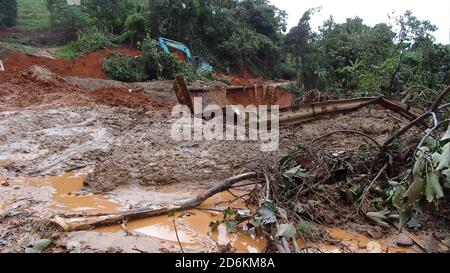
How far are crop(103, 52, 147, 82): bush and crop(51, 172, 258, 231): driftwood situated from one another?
10562 millimetres

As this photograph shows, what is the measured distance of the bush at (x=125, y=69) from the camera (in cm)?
1374

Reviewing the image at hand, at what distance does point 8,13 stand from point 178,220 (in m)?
21.9

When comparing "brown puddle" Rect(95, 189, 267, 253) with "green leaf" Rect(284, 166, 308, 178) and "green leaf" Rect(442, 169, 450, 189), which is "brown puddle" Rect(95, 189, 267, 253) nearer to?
"green leaf" Rect(284, 166, 308, 178)

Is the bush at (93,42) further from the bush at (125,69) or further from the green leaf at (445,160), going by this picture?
the green leaf at (445,160)

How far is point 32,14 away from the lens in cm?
2520

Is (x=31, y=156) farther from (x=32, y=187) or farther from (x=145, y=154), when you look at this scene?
(x=145, y=154)

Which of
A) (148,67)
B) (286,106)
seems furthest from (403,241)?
(148,67)

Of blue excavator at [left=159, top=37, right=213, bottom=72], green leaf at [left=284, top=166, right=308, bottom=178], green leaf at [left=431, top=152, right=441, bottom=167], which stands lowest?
green leaf at [left=284, top=166, right=308, bottom=178]

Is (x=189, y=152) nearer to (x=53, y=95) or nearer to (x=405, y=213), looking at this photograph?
(x=405, y=213)

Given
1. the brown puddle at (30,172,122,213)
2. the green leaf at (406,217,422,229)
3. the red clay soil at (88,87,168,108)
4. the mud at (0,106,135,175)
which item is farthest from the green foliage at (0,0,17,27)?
the green leaf at (406,217,422,229)

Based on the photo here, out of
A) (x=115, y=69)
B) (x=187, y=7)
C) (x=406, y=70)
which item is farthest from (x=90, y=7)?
(x=406, y=70)

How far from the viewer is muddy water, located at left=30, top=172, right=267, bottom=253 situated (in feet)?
10.3

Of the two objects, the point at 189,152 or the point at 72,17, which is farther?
the point at 72,17

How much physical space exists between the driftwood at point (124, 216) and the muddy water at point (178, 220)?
0.05m
